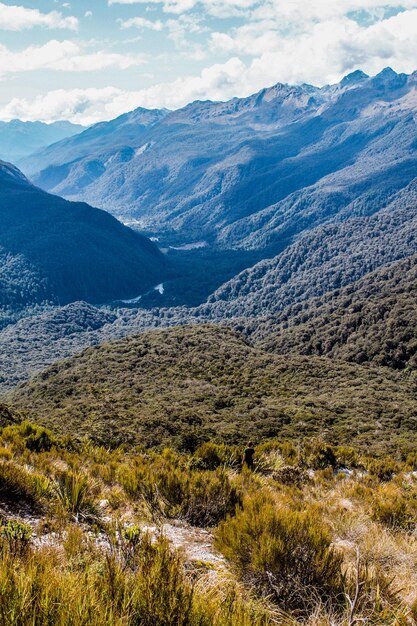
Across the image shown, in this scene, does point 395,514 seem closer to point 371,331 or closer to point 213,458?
point 213,458

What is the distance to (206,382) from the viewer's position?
44094mm

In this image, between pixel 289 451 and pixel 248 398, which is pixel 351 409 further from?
pixel 289 451

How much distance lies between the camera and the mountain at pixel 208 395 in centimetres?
2616

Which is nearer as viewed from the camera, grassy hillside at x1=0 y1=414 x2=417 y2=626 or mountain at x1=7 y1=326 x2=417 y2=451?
grassy hillside at x1=0 y1=414 x2=417 y2=626

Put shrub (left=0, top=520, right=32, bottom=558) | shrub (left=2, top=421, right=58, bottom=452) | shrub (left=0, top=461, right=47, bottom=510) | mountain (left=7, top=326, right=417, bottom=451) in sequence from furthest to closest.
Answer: mountain (left=7, top=326, right=417, bottom=451), shrub (left=2, top=421, right=58, bottom=452), shrub (left=0, top=461, right=47, bottom=510), shrub (left=0, top=520, right=32, bottom=558)

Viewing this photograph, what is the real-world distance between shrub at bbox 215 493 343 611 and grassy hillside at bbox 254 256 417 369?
51074 mm

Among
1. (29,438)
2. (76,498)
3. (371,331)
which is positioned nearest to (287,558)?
(76,498)

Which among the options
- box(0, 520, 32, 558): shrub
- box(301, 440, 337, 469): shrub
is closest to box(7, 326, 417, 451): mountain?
box(301, 440, 337, 469): shrub

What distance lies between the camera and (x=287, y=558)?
13.9 feet

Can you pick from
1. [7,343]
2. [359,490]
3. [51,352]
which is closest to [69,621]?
[359,490]

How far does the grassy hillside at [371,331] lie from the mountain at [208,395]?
6581 millimetres

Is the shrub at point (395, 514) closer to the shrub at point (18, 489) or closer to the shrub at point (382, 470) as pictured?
Answer: the shrub at point (382, 470)

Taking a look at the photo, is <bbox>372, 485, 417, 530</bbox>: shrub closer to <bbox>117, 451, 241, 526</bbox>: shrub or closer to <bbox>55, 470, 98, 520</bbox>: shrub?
<bbox>117, 451, 241, 526</bbox>: shrub

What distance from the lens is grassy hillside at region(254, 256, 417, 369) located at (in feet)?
182
